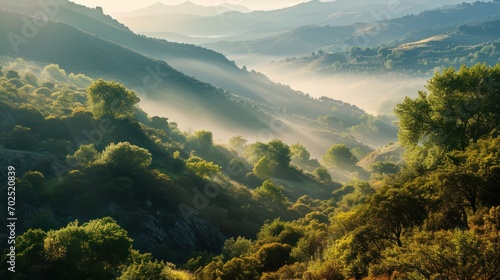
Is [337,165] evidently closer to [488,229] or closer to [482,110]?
[482,110]

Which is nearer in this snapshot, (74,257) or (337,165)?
(74,257)

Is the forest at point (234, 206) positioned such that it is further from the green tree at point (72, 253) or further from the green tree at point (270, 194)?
the green tree at point (270, 194)

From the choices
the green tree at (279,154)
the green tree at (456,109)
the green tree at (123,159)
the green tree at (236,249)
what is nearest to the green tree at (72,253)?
the green tree at (236,249)

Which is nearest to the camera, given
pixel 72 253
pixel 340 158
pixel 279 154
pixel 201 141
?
pixel 72 253

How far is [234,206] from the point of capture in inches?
3123

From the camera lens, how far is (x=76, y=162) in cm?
7444

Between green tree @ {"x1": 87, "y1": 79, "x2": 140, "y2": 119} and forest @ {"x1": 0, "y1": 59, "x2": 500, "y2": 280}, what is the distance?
0.37 metres

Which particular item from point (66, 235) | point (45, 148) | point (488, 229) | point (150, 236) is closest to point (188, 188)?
point (150, 236)

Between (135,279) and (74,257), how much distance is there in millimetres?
10829

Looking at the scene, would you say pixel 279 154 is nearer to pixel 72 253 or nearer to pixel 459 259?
pixel 72 253

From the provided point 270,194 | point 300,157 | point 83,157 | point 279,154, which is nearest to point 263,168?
point 279,154

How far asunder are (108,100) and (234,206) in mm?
51923

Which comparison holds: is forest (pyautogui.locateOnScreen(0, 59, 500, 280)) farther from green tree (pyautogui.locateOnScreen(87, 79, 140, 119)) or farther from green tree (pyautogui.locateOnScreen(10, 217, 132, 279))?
green tree (pyautogui.locateOnScreen(87, 79, 140, 119))

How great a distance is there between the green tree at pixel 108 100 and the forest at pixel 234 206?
0.37m
